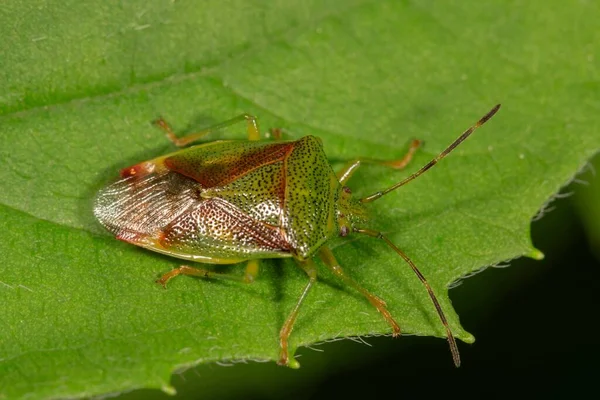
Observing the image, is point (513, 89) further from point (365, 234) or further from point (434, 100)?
point (365, 234)

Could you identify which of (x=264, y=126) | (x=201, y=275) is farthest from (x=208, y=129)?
(x=201, y=275)

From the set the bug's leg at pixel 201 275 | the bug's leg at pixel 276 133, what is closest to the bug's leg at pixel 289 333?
the bug's leg at pixel 201 275

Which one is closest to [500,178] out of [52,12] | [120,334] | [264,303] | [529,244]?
[529,244]

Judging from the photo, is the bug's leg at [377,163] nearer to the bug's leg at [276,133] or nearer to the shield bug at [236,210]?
the shield bug at [236,210]

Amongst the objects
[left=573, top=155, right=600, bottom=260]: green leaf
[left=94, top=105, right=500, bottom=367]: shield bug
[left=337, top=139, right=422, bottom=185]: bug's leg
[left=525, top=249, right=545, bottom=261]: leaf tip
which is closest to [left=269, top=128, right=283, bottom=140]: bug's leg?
[left=94, top=105, right=500, bottom=367]: shield bug

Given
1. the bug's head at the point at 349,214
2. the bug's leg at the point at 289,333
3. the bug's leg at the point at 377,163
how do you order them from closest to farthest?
the bug's leg at the point at 289,333, the bug's head at the point at 349,214, the bug's leg at the point at 377,163

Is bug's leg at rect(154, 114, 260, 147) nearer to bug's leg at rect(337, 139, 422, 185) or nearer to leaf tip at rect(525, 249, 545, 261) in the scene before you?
bug's leg at rect(337, 139, 422, 185)
